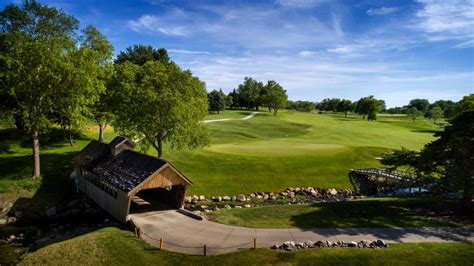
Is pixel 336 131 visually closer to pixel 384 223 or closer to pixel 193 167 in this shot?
pixel 193 167

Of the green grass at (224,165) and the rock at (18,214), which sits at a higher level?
the green grass at (224,165)

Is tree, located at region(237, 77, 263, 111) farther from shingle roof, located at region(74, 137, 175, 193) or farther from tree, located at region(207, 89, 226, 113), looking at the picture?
shingle roof, located at region(74, 137, 175, 193)

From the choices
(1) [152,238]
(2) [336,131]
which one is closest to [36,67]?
(1) [152,238]

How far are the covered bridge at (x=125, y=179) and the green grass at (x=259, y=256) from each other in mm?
4891

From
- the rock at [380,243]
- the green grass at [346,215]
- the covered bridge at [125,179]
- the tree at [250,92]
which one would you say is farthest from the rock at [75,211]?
the tree at [250,92]

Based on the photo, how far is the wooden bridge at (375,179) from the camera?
3894 centimetres

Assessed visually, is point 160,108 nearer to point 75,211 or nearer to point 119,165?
point 119,165

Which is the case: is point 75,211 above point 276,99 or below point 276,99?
below

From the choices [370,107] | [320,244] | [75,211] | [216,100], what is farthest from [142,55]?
[370,107]

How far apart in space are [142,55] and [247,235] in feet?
219

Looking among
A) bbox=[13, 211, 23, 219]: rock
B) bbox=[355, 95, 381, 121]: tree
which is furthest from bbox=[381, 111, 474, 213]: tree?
bbox=[355, 95, 381, 121]: tree

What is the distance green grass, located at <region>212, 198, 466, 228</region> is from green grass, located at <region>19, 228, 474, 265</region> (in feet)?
13.9

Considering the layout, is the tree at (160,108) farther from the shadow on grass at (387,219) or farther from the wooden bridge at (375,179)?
the wooden bridge at (375,179)

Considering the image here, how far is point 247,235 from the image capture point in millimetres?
20844
